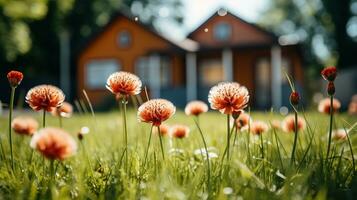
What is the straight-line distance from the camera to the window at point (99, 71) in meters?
25.0

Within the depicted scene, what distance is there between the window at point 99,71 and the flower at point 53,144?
23.7m

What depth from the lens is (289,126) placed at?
286 centimetres

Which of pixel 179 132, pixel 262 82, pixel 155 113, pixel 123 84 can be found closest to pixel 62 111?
pixel 179 132

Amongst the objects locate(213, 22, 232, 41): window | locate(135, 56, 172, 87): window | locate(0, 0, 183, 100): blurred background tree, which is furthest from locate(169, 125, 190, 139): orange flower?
locate(0, 0, 183, 100): blurred background tree

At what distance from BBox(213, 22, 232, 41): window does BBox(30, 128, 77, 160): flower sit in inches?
852

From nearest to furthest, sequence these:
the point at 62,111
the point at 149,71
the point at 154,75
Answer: the point at 62,111 → the point at 154,75 → the point at 149,71

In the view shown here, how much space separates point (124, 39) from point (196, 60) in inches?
168

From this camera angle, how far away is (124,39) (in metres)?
25.0

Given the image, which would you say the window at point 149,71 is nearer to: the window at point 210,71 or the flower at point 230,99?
the window at point 210,71

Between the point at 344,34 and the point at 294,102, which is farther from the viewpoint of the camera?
the point at 344,34

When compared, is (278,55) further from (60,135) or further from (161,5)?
(161,5)

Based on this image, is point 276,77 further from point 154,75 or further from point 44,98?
point 44,98

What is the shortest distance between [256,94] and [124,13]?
7909mm

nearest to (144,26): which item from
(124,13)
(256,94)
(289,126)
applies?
(124,13)
